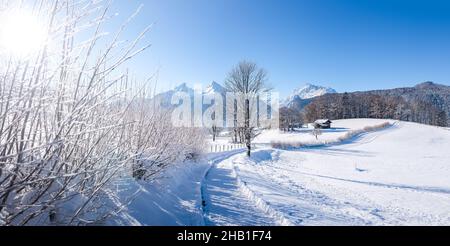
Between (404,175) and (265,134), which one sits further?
(265,134)

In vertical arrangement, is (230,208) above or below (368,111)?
below

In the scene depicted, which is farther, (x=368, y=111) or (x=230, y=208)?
(x=368, y=111)

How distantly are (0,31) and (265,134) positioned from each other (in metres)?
63.2

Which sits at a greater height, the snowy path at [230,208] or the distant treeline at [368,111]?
the distant treeline at [368,111]

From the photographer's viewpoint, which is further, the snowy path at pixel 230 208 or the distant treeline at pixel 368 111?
the distant treeline at pixel 368 111

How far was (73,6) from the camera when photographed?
6.04ft

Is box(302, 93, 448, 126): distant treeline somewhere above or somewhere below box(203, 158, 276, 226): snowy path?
above

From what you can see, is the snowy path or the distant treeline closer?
the snowy path
